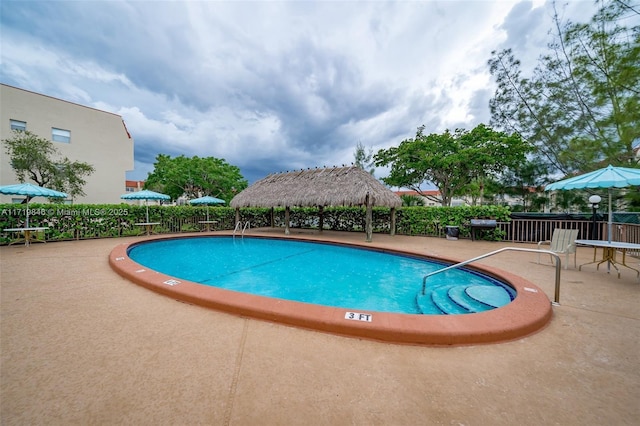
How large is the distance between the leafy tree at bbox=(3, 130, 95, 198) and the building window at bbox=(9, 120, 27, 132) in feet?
2.08

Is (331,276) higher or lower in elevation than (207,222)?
lower

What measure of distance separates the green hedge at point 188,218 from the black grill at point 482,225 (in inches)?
14.8

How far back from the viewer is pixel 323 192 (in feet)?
37.0

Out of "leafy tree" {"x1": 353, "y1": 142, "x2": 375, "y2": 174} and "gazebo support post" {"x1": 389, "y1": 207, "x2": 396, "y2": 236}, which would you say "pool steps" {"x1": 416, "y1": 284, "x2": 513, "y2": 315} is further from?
"leafy tree" {"x1": 353, "y1": 142, "x2": 375, "y2": 174}

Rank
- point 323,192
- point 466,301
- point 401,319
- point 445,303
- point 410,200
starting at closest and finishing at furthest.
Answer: point 401,319
point 466,301
point 445,303
point 323,192
point 410,200

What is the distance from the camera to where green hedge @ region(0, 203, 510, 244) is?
8953 millimetres

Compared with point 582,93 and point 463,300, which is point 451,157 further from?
point 463,300

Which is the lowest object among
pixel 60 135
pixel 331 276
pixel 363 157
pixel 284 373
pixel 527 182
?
pixel 331 276

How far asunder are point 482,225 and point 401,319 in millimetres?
8945

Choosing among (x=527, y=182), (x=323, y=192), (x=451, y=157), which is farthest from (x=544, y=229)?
(x=527, y=182)

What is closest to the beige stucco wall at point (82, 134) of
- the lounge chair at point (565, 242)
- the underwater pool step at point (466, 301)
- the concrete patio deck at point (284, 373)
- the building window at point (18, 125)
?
the building window at point (18, 125)

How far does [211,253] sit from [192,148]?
62.9ft

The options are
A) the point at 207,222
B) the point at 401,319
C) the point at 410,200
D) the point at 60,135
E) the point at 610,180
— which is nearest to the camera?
the point at 401,319

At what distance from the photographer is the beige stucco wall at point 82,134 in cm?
1470
